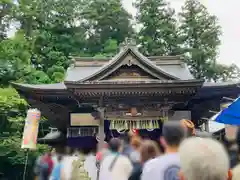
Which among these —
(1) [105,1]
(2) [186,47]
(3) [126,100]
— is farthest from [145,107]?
(1) [105,1]

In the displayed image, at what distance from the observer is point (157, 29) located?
38.0 metres

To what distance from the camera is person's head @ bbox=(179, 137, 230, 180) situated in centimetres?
191

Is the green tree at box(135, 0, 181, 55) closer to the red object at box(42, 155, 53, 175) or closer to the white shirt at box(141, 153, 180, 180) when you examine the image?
the red object at box(42, 155, 53, 175)

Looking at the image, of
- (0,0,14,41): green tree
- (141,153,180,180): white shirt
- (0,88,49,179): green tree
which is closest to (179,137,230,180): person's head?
(141,153,180,180): white shirt

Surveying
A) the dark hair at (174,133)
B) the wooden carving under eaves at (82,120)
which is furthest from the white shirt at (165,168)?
the wooden carving under eaves at (82,120)

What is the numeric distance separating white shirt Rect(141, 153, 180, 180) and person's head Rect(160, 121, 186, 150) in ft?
0.28

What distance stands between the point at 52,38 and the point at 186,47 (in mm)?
13704

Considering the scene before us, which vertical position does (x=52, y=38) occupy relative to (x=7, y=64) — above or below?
above

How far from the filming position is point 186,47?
123ft

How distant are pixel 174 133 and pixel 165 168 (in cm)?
29

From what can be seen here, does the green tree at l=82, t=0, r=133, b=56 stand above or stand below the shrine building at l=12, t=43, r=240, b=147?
above

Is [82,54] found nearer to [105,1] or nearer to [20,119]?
[105,1]

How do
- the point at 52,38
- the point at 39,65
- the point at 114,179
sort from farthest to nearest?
the point at 52,38
the point at 39,65
the point at 114,179

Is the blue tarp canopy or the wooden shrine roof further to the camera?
the wooden shrine roof
